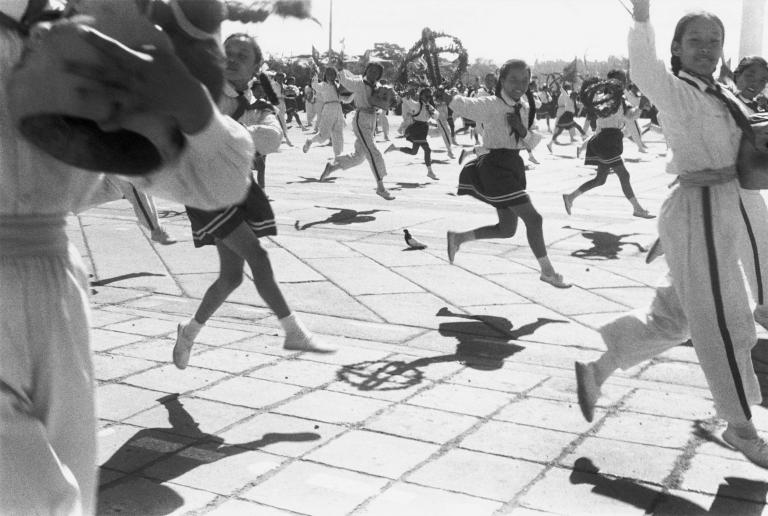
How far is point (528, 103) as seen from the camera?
7.56 meters

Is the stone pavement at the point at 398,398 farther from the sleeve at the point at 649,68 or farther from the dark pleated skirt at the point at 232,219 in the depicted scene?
the sleeve at the point at 649,68

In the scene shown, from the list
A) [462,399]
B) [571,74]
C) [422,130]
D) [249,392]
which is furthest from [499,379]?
[571,74]

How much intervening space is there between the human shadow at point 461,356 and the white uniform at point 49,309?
2816 millimetres

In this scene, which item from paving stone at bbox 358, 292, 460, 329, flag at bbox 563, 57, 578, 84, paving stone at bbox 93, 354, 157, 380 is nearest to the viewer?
paving stone at bbox 93, 354, 157, 380

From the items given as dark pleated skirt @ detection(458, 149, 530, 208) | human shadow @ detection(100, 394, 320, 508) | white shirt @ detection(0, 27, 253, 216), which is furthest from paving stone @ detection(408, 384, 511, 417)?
white shirt @ detection(0, 27, 253, 216)

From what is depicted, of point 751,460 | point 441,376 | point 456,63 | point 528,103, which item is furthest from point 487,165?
point 456,63

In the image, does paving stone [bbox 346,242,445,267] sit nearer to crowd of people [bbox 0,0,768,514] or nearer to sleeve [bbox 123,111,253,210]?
crowd of people [bbox 0,0,768,514]

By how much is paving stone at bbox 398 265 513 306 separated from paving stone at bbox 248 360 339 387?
6.09ft

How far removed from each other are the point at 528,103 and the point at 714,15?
3.73 metres

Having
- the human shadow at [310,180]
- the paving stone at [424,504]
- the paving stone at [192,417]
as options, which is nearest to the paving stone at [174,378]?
the paving stone at [192,417]

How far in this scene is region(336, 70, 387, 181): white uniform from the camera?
12664 mm

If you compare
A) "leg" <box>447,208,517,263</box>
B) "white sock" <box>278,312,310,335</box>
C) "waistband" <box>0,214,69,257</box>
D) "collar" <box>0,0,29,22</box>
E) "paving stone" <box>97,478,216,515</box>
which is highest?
"collar" <box>0,0,29,22</box>

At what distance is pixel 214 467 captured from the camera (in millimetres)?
3723

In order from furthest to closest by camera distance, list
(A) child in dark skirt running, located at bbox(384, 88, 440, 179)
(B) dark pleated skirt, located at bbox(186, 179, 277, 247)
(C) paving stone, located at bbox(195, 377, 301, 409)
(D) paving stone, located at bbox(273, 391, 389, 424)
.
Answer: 1. (A) child in dark skirt running, located at bbox(384, 88, 440, 179)
2. (B) dark pleated skirt, located at bbox(186, 179, 277, 247)
3. (C) paving stone, located at bbox(195, 377, 301, 409)
4. (D) paving stone, located at bbox(273, 391, 389, 424)
